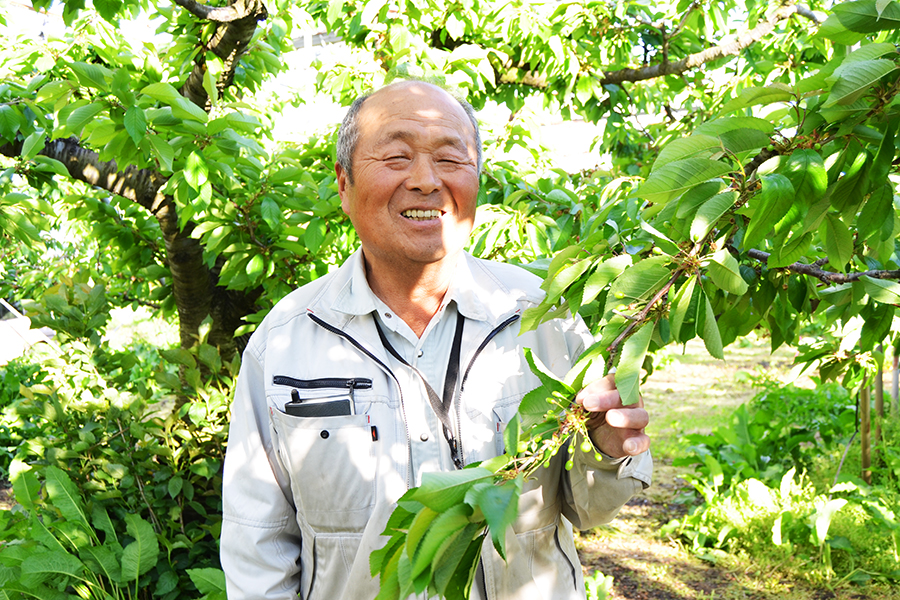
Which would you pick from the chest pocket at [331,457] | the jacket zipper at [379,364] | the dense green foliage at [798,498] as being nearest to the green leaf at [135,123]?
the jacket zipper at [379,364]

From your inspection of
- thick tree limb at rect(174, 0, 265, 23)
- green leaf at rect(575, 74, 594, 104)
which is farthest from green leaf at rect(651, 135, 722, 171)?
green leaf at rect(575, 74, 594, 104)

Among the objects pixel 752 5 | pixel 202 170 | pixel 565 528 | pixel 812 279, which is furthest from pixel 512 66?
pixel 565 528

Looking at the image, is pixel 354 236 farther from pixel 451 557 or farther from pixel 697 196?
pixel 451 557

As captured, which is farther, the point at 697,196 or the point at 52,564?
the point at 52,564

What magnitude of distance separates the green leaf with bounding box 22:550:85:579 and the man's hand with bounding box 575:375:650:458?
2.36 meters

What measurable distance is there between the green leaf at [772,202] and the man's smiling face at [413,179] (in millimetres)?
846

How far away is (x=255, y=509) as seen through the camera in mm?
1667

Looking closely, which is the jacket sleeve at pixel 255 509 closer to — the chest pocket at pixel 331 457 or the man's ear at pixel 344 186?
the chest pocket at pixel 331 457

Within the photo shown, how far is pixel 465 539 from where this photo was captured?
0.87m

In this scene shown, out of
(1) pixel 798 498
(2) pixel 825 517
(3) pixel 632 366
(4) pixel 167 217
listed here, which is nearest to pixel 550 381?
(3) pixel 632 366

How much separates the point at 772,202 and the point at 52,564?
2.90m

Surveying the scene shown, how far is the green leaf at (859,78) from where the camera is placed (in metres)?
0.91

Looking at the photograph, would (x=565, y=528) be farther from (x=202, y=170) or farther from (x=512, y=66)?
(x=512, y=66)

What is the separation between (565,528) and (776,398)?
15.9ft
